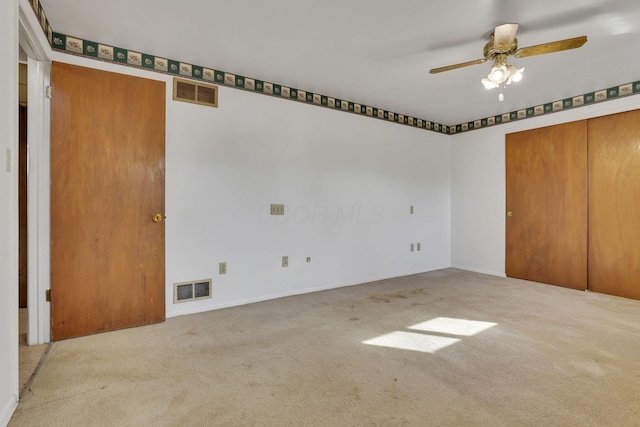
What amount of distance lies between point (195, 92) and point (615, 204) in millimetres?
4976

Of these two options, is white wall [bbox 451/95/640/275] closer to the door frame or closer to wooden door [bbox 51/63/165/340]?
wooden door [bbox 51/63/165/340]

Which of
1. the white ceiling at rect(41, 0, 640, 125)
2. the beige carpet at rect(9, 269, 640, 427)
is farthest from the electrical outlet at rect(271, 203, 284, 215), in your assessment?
the white ceiling at rect(41, 0, 640, 125)

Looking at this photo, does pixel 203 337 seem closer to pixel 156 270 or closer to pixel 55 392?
pixel 156 270

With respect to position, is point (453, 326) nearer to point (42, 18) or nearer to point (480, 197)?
point (480, 197)

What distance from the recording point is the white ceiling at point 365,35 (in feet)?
7.06

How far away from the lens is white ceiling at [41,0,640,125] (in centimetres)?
215

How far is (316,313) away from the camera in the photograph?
305cm

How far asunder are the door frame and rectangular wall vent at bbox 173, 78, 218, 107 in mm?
940

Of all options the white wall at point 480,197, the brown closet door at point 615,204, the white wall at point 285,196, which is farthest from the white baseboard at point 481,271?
the brown closet door at point 615,204

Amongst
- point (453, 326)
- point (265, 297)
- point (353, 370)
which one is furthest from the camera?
point (265, 297)
